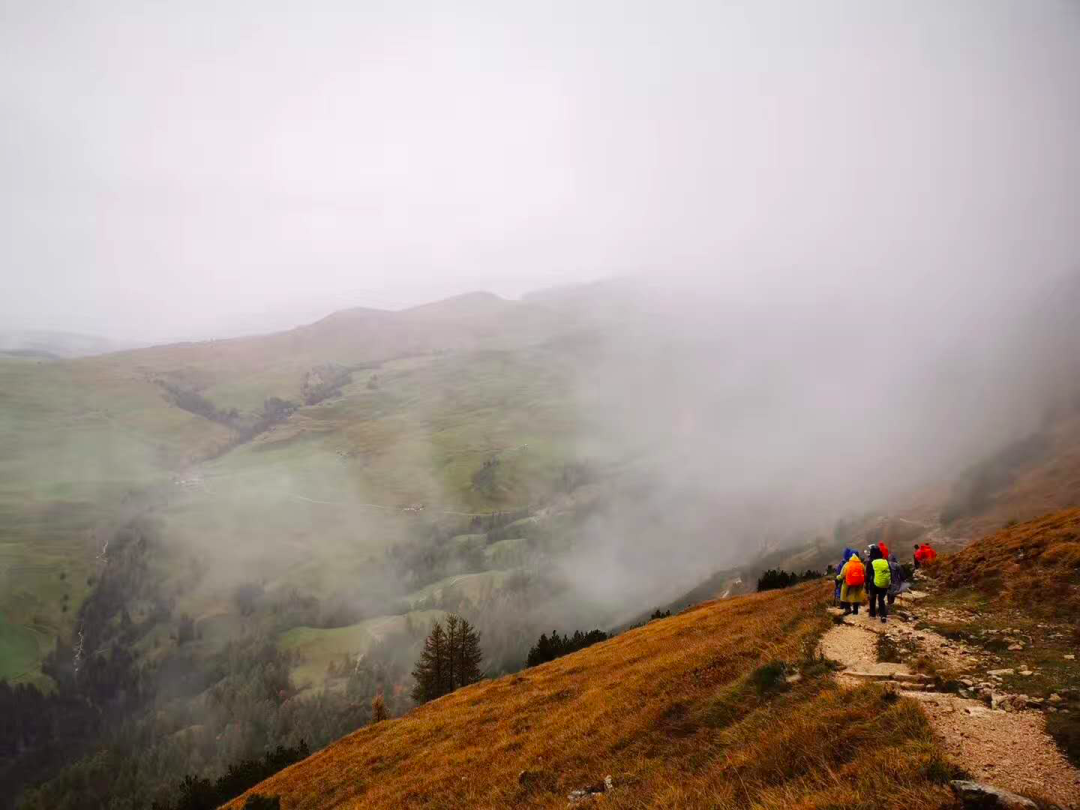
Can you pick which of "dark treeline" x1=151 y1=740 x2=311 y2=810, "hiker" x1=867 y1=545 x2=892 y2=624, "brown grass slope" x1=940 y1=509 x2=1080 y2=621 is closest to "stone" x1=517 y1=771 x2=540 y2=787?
"hiker" x1=867 y1=545 x2=892 y2=624

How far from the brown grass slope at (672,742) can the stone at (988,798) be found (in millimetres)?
319

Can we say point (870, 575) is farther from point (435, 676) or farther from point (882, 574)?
point (435, 676)

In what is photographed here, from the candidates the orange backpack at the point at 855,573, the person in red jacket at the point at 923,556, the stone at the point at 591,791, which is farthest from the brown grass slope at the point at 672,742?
the person in red jacket at the point at 923,556

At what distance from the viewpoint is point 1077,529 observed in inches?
1073

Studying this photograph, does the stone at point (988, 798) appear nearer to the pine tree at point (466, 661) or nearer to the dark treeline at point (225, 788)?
the dark treeline at point (225, 788)

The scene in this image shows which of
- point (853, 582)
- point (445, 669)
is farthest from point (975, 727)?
point (445, 669)

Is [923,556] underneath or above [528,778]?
underneath

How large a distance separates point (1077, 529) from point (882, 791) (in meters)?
28.8

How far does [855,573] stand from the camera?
2305 centimetres

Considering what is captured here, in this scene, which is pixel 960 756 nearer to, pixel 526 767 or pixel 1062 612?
pixel 526 767

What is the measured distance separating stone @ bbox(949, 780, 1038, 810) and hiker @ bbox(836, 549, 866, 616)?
16178mm

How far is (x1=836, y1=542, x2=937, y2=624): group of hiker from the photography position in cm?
2196

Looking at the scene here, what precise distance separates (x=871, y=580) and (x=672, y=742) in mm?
12398

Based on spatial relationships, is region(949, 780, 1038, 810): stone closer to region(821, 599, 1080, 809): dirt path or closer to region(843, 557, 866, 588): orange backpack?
region(821, 599, 1080, 809): dirt path
